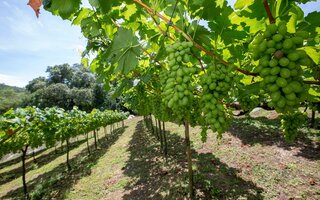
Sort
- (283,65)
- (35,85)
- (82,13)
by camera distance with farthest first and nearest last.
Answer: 1. (35,85)
2. (82,13)
3. (283,65)

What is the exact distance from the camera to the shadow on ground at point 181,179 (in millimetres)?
8320

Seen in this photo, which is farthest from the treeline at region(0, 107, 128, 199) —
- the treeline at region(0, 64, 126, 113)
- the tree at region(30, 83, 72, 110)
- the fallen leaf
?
the tree at region(30, 83, 72, 110)

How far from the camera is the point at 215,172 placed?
32.4 ft

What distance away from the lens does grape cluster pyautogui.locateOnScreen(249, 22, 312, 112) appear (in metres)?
1.21

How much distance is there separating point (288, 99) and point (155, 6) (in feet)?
4.41

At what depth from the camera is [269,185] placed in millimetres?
8578

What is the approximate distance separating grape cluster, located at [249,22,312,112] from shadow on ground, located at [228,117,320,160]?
11.0 m

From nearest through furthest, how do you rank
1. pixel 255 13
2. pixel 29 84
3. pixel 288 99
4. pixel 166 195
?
pixel 288 99 → pixel 255 13 → pixel 166 195 → pixel 29 84

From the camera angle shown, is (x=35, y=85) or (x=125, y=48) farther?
(x=35, y=85)

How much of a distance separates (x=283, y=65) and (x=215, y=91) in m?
0.56

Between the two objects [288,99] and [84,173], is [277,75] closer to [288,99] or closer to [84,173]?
[288,99]

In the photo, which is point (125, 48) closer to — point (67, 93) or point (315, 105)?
point (315, 105)

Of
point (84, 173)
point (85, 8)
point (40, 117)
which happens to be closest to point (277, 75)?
point (85, 8)

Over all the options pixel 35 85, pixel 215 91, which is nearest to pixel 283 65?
pixel 215 91
